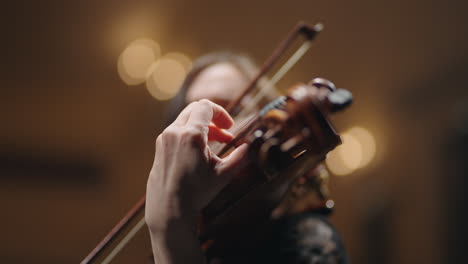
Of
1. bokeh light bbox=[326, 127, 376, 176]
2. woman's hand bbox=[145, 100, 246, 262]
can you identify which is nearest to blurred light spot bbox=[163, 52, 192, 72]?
bokeh light bbox=[326, 127, 376, 176]

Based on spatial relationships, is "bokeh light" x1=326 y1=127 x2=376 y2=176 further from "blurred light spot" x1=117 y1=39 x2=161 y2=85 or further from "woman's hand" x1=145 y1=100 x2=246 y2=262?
"woman's hand" x1=145 y1=100 x2=246 y2=262

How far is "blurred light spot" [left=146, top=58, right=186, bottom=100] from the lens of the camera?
180 cm

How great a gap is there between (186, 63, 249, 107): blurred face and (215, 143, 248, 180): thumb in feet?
1.17

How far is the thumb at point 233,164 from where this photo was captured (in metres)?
0.44

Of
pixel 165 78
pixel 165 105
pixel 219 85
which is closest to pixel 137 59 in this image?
pixel 165 78

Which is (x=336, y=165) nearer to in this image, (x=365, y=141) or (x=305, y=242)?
(x=365, y=141)

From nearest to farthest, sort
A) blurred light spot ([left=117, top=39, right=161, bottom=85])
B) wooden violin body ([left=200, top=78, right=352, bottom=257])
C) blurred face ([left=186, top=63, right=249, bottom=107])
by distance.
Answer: wooden violin body ([left=200, top=78, right=352, bottom=257]), blurred face ([left=186, top=63, right=249, bottom=107]), blurred light spot ([left=117, top=39, right=161, bottom=85])

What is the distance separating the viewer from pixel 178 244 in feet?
1.49

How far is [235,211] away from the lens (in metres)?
0.53

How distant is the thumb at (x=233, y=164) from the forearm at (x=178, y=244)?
0.08m

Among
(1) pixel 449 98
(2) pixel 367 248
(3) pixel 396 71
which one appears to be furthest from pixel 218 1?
(2) pixel 367 248

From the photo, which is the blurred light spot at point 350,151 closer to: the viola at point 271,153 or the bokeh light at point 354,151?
the bokeh light at point 354,151

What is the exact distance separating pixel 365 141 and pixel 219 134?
5.22ft

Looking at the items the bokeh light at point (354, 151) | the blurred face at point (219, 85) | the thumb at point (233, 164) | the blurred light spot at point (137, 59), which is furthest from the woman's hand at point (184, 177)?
the bokeh light at point (354, 151)
